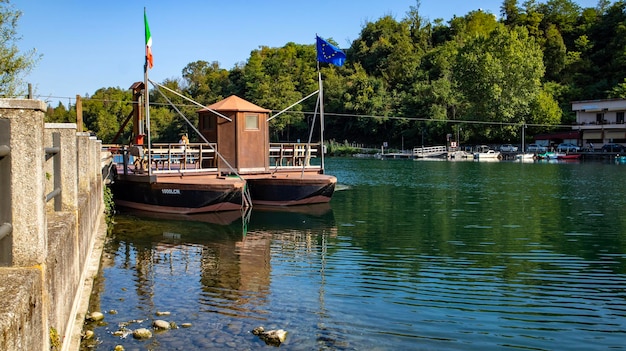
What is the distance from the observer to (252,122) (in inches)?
1039

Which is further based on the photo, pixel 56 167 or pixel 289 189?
pixel 289 189

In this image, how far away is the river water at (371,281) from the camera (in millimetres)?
9188

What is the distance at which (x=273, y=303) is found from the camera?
430 inches

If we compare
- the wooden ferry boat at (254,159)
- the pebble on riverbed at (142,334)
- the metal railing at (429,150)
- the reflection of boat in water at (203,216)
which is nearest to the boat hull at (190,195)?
the reflection of boat in water at (203,216)

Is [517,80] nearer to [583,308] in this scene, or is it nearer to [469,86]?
[469,86]

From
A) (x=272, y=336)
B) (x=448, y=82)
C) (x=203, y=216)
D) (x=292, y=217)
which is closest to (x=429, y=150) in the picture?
(x=448, y=82)

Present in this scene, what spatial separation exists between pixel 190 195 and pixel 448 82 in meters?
82.2

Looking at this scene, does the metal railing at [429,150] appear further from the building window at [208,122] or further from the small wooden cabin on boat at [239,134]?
the building window at [208,122]

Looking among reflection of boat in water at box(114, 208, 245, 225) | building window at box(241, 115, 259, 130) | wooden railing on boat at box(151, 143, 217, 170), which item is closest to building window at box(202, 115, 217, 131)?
wooden railing on boat at box(151, 143, 217, 170)

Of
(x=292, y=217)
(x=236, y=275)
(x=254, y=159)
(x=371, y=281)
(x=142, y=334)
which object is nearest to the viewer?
(x=142, y=334)

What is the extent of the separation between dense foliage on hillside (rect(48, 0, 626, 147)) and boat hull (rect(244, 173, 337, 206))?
4841cm

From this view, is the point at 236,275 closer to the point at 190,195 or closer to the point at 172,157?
the point at 190,195

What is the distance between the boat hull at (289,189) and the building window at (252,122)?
6.72 feet

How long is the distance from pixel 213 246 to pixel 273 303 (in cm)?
627
